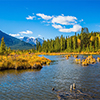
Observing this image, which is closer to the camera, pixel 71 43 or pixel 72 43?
pixel 71 43

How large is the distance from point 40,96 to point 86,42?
4639 inches

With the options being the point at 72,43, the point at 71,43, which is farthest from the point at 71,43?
the point at 72,43

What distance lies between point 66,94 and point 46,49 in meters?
116

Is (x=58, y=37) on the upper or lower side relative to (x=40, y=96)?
upper

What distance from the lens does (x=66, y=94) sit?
12234mm

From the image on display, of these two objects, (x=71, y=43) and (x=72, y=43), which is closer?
(x=71, y=43)

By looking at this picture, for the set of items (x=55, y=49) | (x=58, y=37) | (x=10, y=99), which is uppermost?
(x=58, y=37)

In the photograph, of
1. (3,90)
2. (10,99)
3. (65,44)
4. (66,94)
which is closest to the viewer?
(10,99)

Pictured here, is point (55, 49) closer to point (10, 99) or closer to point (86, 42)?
point (86, 42)

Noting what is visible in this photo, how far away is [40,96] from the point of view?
38.5 feet

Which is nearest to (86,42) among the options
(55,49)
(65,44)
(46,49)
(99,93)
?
(65,44)

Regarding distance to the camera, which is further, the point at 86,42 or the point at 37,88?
the point at 86,42

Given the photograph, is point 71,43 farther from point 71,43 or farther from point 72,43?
point 72,43

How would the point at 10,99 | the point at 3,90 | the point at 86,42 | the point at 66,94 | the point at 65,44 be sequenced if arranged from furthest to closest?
the point at 65,44
the point at 86,42
the point at 3,90
the point at 66,94
the point at 10,99
